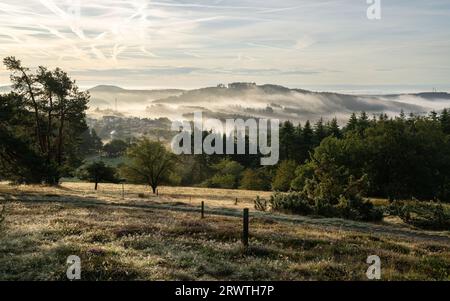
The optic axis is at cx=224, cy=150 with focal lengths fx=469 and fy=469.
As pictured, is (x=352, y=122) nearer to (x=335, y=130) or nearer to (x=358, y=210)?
(x=335, y=130)

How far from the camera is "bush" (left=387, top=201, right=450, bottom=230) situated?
131 feet

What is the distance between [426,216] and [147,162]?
163ft

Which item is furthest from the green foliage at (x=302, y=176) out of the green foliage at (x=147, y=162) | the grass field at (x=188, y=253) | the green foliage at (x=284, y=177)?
the grass field at (x=188, y=253)

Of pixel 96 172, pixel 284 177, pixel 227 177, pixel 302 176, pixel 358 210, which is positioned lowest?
pixel 358 210

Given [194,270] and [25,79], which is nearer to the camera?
[194,270]

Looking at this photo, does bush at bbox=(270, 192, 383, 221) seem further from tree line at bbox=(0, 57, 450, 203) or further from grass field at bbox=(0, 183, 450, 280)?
grass field at bbox=(0, 183, 450, 280)

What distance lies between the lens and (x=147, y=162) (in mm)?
79875

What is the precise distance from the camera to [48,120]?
242 ft

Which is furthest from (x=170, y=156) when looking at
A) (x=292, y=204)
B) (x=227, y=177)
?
(x=227, y=177)

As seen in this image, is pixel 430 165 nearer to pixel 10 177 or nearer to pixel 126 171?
pixel 126 171

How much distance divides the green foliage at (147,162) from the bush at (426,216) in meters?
44.5

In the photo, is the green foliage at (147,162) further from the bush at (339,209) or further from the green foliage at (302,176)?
the bush at (339,209)
